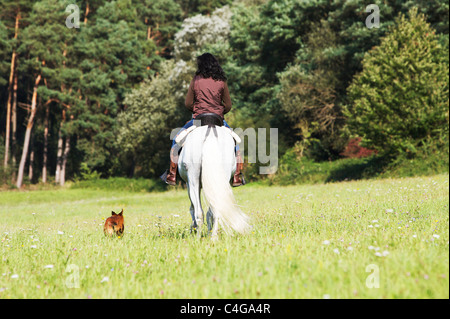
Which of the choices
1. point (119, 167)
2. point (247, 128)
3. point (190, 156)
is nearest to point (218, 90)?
point (190, 156)

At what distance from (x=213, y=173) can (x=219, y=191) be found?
322 mm

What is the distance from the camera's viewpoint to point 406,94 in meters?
25.6

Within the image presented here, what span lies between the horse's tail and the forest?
2115 centimetres

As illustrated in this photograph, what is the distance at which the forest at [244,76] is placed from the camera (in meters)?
26.5

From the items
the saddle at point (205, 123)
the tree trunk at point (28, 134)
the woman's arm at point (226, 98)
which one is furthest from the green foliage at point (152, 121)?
the saddle at point (205, 123)

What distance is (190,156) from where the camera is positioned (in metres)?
7.41

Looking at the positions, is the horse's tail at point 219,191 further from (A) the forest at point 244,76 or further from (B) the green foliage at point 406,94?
(A) the forest at point 244,76

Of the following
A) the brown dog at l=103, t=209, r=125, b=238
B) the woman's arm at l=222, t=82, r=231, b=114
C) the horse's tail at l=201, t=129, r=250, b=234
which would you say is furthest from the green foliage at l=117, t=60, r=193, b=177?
the horse's tail at l=201, t=129, r=250, b=234

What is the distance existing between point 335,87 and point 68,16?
99.3 ft

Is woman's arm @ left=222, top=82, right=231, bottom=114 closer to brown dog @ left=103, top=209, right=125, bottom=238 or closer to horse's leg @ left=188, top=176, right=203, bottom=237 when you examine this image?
horse's leg @ left=188, top=176, right=203, bottom=237

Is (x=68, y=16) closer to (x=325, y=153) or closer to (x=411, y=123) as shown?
(x=325, y=153)

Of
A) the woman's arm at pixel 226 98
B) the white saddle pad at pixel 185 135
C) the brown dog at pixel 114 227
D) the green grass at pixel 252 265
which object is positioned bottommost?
the brown dog at pixel 114 227

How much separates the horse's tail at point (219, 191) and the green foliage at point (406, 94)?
2104 cm

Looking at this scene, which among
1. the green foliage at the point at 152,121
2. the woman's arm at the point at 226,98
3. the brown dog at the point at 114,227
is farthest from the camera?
the green foliage at the point at 152,121
